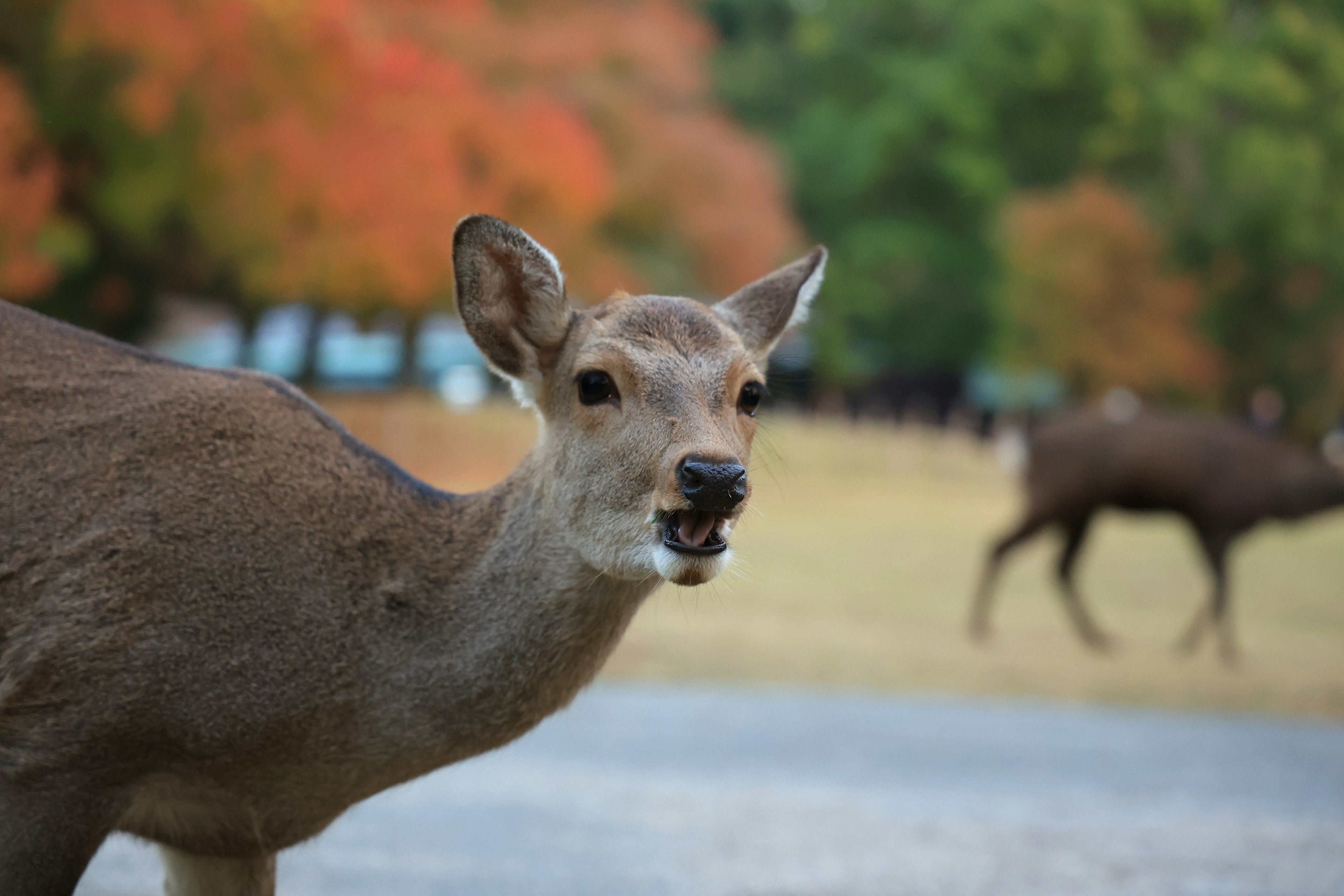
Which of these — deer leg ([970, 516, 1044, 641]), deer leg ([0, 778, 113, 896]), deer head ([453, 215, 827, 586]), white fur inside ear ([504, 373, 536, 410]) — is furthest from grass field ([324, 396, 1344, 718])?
deer leg ([0, 778, 113, 896])

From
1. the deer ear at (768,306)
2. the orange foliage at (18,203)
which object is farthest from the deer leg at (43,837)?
the orange foliage at (18,203)

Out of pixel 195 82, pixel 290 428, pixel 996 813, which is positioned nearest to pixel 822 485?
pixel 195 82

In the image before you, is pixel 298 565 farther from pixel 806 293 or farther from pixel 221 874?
pixel 806 293

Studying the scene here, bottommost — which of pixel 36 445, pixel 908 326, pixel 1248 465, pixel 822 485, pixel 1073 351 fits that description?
pixel 36 445

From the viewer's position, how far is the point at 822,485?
24188 mm

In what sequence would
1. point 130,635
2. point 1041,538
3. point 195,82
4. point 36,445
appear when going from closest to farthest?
point 130,635, point 36,445, point 195,82, point 1041,538

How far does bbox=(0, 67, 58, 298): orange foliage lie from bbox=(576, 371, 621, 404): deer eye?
803 centimetres

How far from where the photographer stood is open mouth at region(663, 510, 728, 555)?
293cm

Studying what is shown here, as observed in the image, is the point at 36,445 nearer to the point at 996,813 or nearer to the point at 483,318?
the point at 483,318

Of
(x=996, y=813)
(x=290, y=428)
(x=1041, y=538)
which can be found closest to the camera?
(x=290, y=428)

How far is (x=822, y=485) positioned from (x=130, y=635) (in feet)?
70.4

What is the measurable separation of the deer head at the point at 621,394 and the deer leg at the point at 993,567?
869 centimetres

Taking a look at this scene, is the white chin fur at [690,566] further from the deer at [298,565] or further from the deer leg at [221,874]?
the deer leg at [221,874]

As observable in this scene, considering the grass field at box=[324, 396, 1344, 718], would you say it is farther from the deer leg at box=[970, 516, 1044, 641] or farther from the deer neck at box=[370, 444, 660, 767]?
the deer neck at box=[370, 444, 660, 767]
